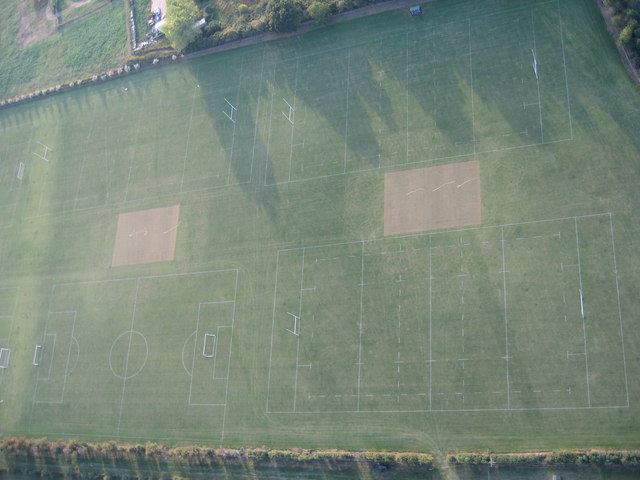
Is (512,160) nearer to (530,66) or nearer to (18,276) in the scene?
(530,66)

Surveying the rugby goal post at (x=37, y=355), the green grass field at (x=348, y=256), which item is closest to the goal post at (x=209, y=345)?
the green grass field at (x=348, y=256)

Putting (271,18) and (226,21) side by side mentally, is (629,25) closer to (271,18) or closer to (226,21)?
(271,18)

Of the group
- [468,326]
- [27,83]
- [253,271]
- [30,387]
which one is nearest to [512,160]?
[468,326]

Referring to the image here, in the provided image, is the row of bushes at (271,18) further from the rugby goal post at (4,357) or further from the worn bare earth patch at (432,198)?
the rugby goal post at (4,357)

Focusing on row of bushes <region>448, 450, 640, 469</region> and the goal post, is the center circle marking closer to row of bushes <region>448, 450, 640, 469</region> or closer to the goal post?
the goal post

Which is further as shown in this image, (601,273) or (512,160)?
(512,160)

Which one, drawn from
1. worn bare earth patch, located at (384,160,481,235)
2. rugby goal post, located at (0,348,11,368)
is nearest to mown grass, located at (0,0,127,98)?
rugby goal post, located at (0,348,11,368)
